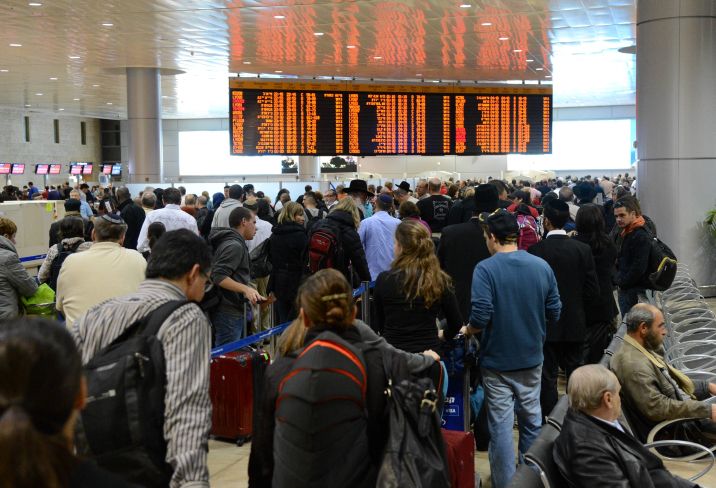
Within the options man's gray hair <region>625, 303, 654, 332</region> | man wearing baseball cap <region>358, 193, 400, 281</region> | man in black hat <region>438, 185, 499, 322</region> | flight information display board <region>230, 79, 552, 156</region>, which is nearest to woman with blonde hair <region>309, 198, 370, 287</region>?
man wearing baseball cap <region>358, 193, 400, 281</region>

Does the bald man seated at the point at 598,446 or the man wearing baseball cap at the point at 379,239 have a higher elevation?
the man wearing baseball cap at the point at 379,239

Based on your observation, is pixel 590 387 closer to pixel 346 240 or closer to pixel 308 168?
pixel 346 240

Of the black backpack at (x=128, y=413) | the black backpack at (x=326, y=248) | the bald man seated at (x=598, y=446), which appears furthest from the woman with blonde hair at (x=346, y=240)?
the black backpack at (x=128, y=413)

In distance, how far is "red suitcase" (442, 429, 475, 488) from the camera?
4.20 metres

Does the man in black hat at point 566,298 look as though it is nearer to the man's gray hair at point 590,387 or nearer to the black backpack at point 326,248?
the man's gray hair at point 590,387

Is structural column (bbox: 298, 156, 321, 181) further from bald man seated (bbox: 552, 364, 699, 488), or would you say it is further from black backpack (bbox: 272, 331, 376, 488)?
black backpack (bbox: 272, 331, 376, 488)

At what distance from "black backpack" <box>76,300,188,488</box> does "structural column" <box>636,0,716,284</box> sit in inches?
425

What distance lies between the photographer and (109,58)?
772 inches

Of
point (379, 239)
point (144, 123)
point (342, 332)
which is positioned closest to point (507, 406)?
point (342, 332)

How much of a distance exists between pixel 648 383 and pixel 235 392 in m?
3.20

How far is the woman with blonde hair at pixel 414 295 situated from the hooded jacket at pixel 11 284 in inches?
120

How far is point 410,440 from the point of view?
306cm

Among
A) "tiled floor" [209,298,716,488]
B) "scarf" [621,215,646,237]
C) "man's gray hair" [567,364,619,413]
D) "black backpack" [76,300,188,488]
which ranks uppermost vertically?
"scarf" [621,215,646,237]

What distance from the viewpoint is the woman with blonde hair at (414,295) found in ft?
16.8
